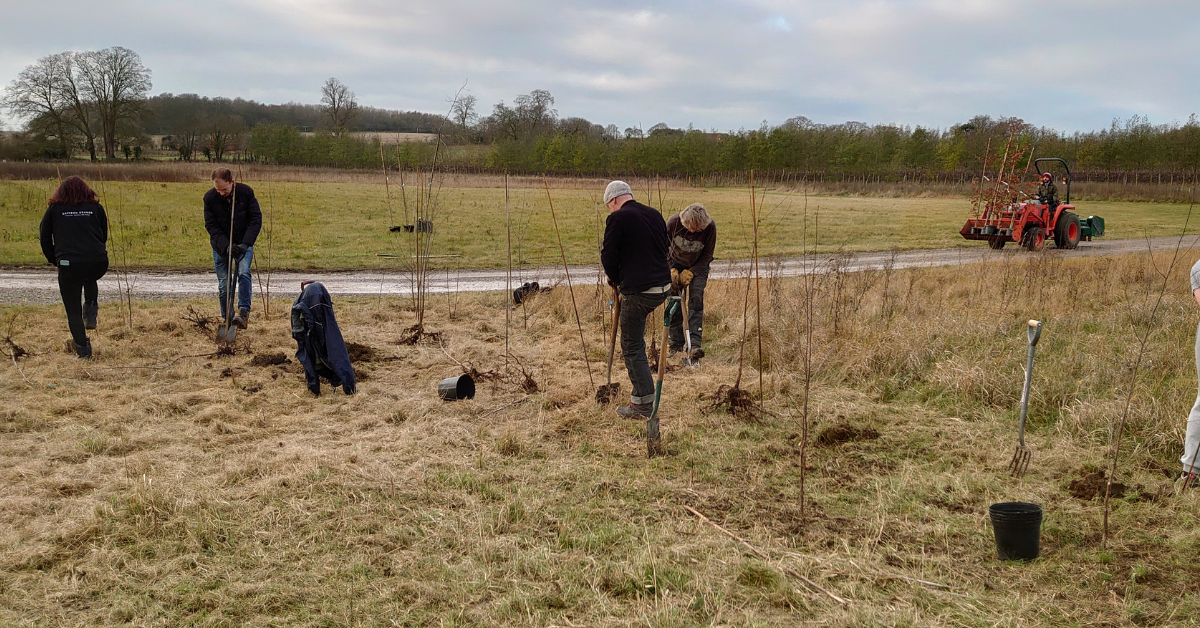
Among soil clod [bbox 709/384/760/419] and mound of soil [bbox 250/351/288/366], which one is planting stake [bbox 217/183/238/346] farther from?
soil clod [bbox 709/384/760/419]

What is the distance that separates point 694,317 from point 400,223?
1544cm

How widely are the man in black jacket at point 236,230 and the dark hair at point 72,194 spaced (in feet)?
3.76

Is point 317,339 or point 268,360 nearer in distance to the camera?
point 317,339

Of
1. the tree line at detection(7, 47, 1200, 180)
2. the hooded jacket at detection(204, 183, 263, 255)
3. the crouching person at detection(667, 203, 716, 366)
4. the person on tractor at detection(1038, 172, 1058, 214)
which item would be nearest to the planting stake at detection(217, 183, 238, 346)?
the hooded jacket at detection(204, 183, 263, 255)

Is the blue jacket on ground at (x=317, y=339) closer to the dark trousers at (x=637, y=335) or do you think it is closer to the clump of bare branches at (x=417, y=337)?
the clump of bare branches at (x=417, y=337)

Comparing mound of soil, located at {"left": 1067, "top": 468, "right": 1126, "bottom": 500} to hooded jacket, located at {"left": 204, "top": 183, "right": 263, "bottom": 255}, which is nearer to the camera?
mound of soil, located at {"left": 1067, "top": 468, "right": 1126, "bottom": 500}

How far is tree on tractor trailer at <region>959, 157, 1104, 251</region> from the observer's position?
674 inches

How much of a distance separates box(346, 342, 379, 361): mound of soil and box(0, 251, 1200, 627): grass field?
399mm

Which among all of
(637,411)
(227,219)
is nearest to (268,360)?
(227,219)

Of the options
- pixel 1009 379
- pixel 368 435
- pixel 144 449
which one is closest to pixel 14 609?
pixel 144 449

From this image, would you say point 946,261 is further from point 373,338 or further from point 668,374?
point 373,338

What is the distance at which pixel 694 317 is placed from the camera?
784cm

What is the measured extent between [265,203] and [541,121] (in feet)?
74.0

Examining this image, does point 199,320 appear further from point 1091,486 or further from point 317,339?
point 1091,486
